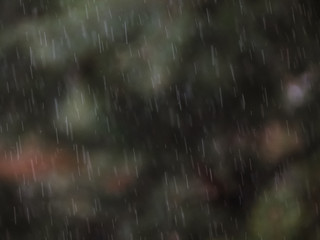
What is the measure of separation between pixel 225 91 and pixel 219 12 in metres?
0.09

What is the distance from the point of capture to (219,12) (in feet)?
2.51

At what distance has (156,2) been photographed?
0.76 meters

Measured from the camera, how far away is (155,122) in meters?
0.75

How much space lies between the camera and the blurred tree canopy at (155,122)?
73cm

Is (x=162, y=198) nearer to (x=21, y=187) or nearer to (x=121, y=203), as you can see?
(x=121, y=203)

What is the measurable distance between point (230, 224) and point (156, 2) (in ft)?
0.90

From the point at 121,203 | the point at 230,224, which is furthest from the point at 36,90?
the point at 230,224

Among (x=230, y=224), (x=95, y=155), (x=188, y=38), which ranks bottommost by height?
(x=230, y=224)

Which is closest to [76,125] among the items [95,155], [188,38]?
[95,155]

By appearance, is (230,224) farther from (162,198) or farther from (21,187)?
(21,187)

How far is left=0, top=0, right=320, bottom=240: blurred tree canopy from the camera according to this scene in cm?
73

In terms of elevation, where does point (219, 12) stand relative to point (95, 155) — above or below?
above

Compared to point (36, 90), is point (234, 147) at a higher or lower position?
lower

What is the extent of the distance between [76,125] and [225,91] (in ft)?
0.58
